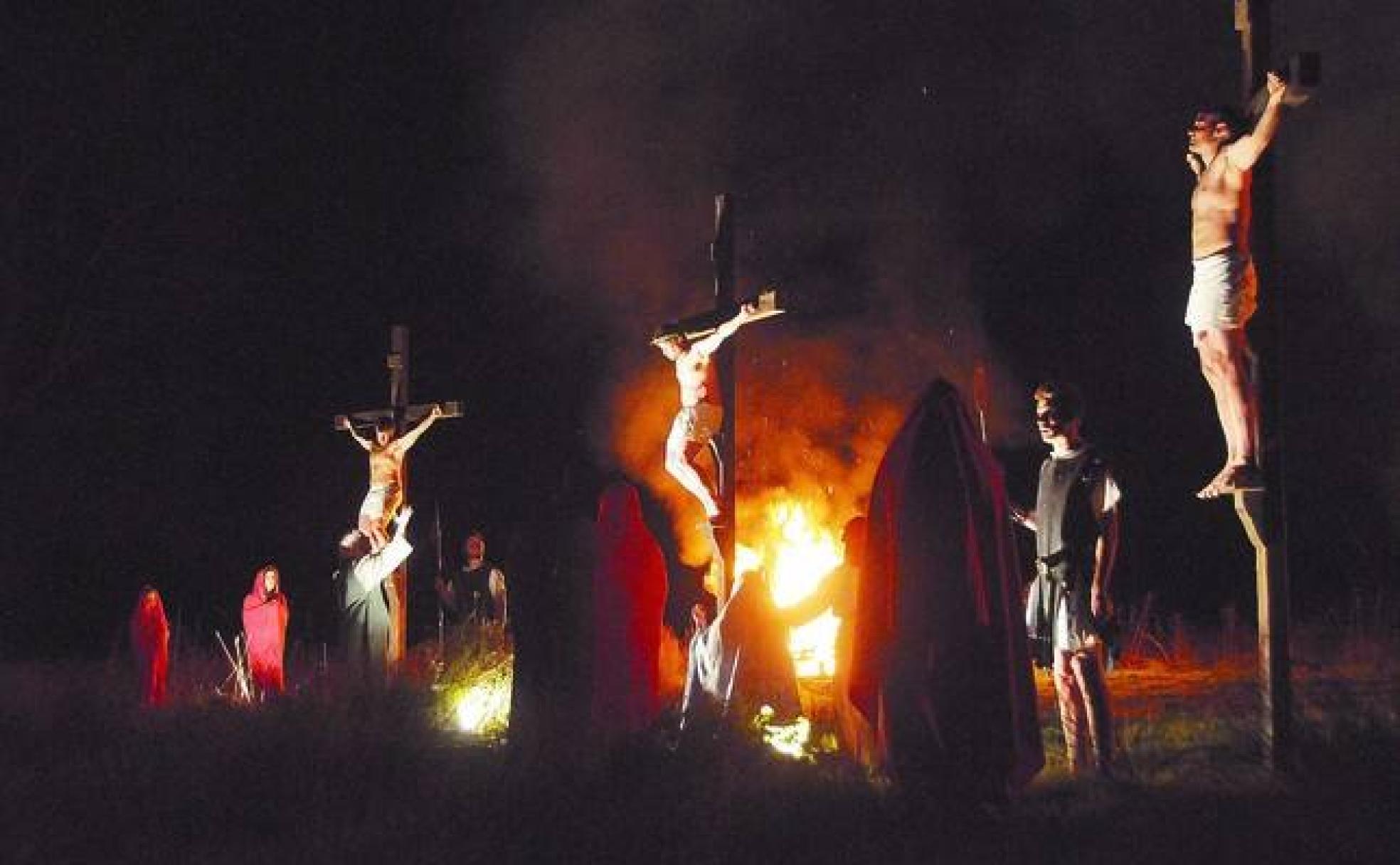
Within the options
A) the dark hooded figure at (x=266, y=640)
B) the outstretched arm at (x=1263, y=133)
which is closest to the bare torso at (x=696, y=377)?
the outstretched arm at (x=1263, y=133)

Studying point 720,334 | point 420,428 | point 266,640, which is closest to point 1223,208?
point 720,334

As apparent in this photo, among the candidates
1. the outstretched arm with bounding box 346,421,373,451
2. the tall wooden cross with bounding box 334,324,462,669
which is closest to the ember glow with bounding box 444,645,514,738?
the tall wooden cross with bounding box 334,324,462,669

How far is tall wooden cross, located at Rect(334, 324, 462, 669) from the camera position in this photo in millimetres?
13305

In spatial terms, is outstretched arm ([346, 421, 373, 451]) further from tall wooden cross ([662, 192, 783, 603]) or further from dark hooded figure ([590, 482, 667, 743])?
dark hooded figure ([590, 482, 667, 743])

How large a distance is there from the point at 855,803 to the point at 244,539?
19.1 metres

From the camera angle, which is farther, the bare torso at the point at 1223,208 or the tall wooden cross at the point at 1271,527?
the bare torso at the point at 1223,208

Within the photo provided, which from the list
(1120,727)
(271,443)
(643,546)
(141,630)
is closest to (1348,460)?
(1120,727)

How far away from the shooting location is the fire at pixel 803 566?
37.9 ft

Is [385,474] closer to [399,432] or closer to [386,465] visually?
[386,465]

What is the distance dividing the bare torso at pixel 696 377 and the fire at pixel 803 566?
1.55 metres

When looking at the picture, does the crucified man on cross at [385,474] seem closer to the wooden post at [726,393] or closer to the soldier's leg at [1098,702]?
the wooden post at [726,393]

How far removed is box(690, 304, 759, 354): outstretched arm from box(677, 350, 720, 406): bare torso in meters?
0.04

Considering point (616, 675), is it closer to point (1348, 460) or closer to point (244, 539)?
point (1348, 460)

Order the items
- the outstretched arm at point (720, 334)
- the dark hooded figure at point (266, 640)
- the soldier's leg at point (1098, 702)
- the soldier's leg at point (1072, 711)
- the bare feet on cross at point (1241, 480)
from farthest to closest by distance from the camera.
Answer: the dark hooded figure at point (266, 640)
the outstretched arm at point (720, 334)
the soldier's leg at point (1072, 711)
the soldier's leg at point (1098, 702)
the bare feet on cross at point (1241, 480)
